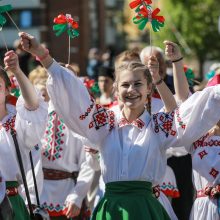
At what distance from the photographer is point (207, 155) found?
5.50 m

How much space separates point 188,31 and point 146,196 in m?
23.9

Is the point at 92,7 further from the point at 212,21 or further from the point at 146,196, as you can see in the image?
the point at 146,196

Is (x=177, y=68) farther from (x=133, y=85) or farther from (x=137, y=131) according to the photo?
(x=137, y=131)

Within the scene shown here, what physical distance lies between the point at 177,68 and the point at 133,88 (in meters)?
0.56

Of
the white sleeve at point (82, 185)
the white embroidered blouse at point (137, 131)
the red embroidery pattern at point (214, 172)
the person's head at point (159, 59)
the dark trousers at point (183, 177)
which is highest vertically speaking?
the person's head at point (159, 59)

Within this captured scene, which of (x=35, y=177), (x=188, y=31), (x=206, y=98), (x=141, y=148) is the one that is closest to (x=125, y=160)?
(x=141, y=148)

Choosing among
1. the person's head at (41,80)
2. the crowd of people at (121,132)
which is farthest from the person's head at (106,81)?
the crowd of people at (121,132)

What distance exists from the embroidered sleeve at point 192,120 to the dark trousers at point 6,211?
3.49 feet

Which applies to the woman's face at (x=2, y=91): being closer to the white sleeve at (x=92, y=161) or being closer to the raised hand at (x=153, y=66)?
the raised hand at (x=153, y=66)

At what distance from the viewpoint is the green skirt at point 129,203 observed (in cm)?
487

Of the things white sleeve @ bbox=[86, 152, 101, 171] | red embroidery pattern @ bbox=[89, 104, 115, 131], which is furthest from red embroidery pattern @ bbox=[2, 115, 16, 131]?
white sleeve @ bbox=[86, 152, 101, 171]

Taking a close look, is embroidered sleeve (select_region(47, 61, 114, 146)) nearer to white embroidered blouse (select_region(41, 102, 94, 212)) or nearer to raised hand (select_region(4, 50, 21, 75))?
raised hand (select_region(4, 50, 21, 75))

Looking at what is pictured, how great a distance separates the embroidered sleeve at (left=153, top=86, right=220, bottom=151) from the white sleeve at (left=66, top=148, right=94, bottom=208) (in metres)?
1.64

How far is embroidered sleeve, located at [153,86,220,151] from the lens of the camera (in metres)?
4.89
